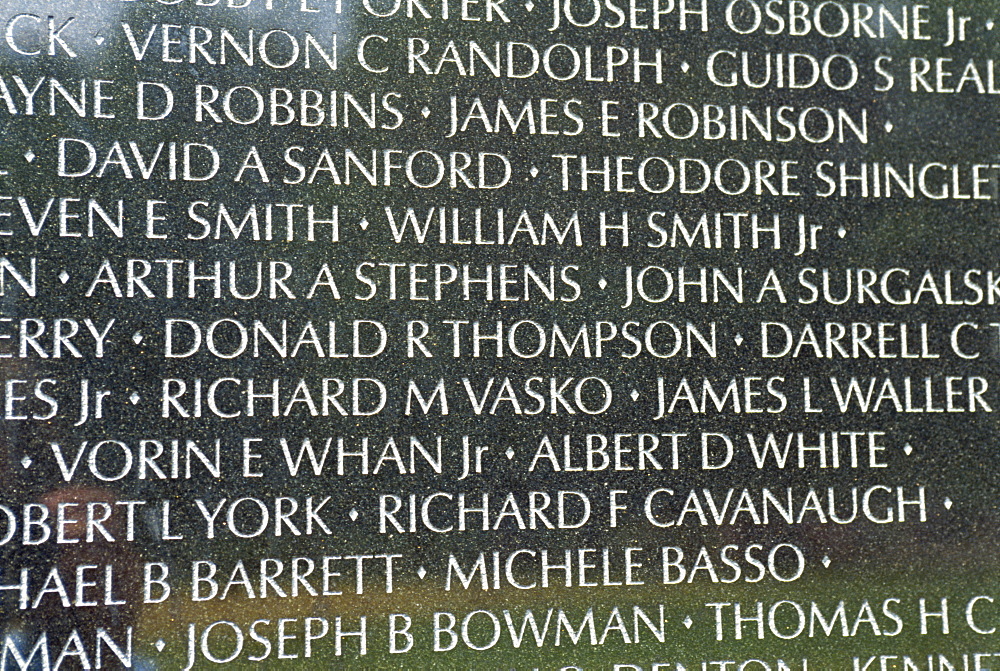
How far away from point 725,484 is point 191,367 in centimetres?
187

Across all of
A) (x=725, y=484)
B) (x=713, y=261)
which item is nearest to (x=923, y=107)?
(x=713, y=261)

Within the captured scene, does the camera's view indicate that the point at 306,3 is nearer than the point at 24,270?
No

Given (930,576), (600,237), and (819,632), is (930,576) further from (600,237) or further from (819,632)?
(600,237)

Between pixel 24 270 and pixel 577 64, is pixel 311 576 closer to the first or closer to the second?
pixel 24 270

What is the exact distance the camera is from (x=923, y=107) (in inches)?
158

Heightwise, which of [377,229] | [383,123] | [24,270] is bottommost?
[24,270]

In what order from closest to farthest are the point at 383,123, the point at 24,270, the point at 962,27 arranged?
the point at 24,270
the point at 383,123
the point at 962,27

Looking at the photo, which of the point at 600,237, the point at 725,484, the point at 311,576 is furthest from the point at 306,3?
the point at 725,484

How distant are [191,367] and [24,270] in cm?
61

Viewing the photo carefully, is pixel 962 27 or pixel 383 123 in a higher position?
pixel 962 27

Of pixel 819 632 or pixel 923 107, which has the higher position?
pixel 923 107

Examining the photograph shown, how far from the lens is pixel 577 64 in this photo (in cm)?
392

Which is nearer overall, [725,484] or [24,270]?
[24,270]

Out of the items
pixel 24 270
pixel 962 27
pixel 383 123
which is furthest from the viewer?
pixel 962 27
